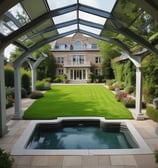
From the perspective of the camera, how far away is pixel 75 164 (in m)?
5.15

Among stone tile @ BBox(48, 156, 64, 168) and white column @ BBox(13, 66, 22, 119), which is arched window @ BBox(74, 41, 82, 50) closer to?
white column @ BBox(13, 66, 22, 119)

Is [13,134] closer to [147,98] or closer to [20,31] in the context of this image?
[20,31]

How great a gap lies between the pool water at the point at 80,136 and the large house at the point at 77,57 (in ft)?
95.9

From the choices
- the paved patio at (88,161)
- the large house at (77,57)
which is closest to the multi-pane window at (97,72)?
the large house at (77,57)

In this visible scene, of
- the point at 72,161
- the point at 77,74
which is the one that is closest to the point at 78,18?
the point at 72,161

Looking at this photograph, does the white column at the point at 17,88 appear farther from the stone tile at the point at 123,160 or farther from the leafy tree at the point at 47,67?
the leafy tree at the point at 47,67

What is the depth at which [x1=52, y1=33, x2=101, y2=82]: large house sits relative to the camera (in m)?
39.1

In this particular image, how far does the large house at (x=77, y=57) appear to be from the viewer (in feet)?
128

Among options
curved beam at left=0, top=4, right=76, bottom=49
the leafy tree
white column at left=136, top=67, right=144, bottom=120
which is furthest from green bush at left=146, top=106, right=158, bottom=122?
the leafy tree

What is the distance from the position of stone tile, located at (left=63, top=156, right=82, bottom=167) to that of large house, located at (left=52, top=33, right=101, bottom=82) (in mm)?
33182

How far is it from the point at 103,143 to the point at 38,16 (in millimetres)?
5223

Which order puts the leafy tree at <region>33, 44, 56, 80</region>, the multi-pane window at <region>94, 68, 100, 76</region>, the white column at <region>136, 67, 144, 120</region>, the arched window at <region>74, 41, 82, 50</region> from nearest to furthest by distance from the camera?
the white column at <region>136, 67, 144, 120</region> → the leafy tree at <region>33, 44, 56, 80</region> → the multi-pane window at <region>94, 68, 100, 76</region> → the arched window at <region>74, 41, 82, 50</region>

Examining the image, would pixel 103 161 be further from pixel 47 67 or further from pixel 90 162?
pixel 47 67

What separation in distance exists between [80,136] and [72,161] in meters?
3.31
